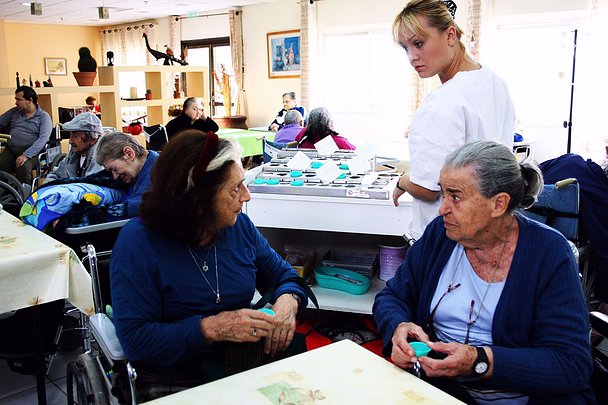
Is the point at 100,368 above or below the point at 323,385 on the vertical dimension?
below

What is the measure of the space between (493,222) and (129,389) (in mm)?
1098

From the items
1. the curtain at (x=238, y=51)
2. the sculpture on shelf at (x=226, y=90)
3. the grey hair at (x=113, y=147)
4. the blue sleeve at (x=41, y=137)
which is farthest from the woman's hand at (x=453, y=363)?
the sculpture on shelf at (x=226, y=90)

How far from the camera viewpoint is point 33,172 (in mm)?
6375

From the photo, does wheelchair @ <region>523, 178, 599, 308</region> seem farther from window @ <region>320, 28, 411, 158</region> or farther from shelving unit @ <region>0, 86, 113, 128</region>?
window @ <region>320, 28, 411, 158</region>

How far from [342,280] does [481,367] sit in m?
1.59

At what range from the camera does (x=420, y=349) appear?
4.53 feet

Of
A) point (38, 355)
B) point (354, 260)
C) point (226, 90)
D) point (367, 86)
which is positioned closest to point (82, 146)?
point (38, 355)

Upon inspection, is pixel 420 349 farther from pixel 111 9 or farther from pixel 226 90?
pixel 111 9

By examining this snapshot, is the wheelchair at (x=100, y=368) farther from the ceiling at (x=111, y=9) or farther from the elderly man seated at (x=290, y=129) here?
the ceiling at (x=111, y=9)

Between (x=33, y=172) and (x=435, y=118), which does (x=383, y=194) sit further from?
(x=33, y=172)

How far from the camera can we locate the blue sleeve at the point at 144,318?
1500 mm

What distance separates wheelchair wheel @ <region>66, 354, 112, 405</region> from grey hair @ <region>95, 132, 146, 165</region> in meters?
1.39

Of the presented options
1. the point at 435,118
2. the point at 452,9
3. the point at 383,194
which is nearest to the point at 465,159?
the point at 435,118

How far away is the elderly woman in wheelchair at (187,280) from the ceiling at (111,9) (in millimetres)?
9139
